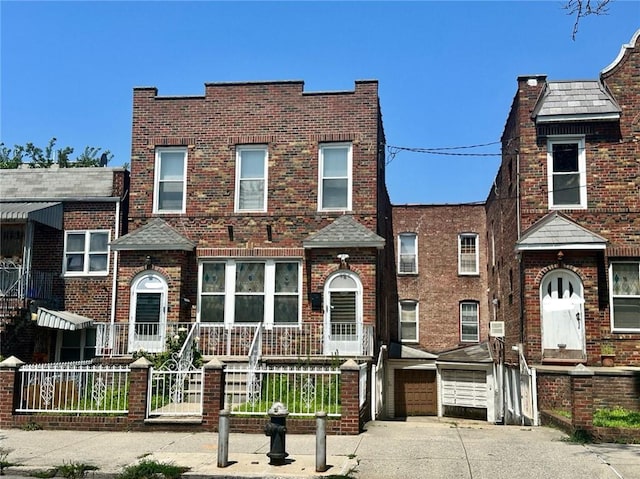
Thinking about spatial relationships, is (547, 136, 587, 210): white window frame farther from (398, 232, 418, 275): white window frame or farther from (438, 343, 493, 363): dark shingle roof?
(398, 232, 418, 275): white window frame

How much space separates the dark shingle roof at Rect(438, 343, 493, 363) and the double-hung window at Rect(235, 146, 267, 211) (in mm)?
10535

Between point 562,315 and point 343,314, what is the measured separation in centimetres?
558

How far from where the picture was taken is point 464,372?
25.3m

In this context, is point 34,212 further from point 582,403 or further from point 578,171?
point 582,403

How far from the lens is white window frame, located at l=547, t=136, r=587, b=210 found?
18.1 metres

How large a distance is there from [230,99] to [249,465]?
12.1 m

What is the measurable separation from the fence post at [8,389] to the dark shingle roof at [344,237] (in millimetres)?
7634

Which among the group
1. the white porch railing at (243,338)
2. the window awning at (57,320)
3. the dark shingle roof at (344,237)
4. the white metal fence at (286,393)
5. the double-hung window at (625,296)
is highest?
the dark shingle roof at (344,237)

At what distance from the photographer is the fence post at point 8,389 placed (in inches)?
530

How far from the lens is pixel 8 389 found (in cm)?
1355

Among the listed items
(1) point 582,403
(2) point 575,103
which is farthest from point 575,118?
(1) point 582,403

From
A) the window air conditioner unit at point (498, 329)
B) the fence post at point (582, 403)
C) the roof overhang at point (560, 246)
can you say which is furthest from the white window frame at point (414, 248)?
the fence post at point (582, 403)

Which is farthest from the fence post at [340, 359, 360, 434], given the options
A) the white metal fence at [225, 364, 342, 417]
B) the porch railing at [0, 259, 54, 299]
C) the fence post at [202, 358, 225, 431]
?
the porch railing at [0, 259, 54, 299]

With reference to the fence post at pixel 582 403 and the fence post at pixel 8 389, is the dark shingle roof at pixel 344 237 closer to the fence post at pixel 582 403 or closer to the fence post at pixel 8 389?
the fence post at pixel 582 403
